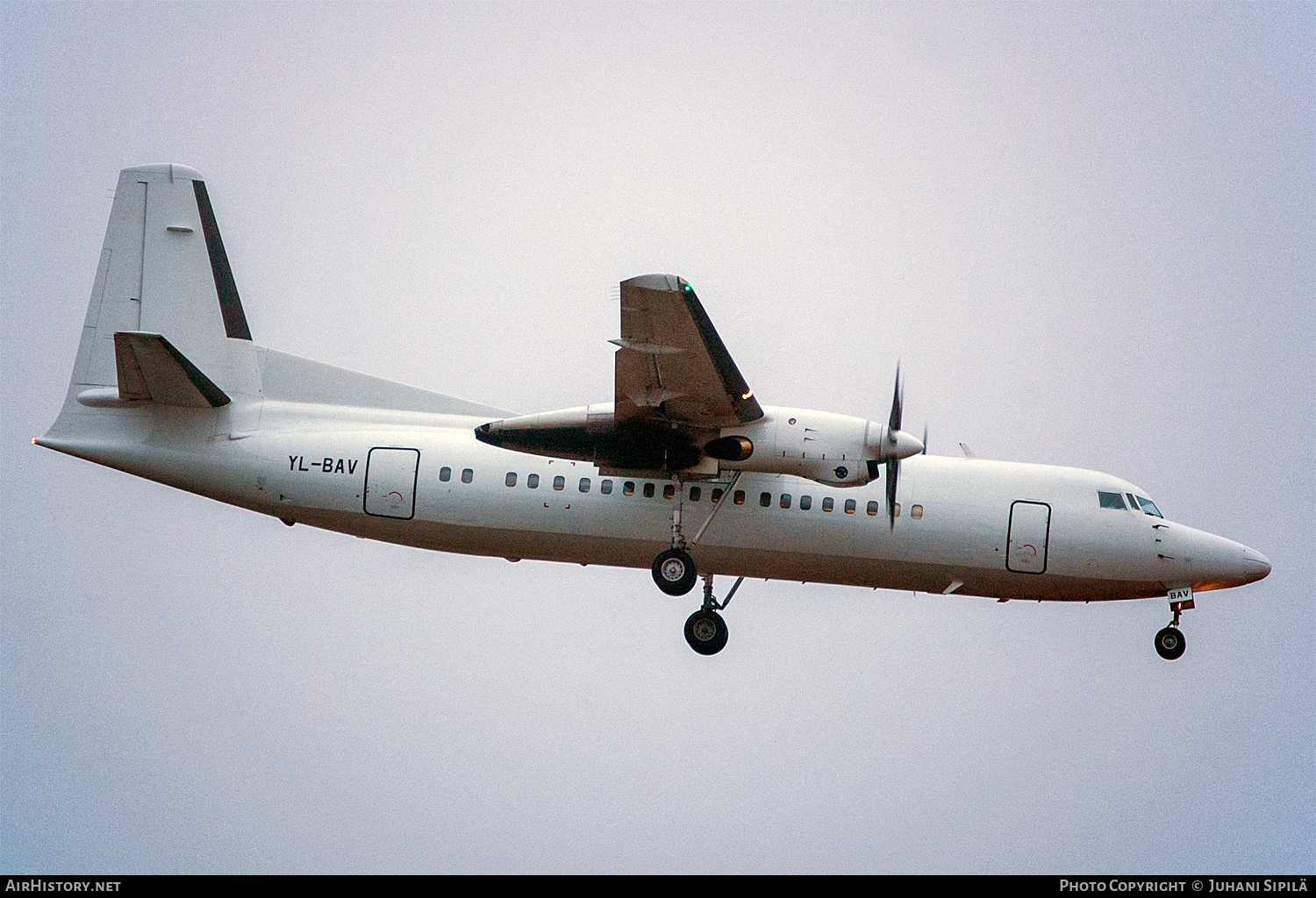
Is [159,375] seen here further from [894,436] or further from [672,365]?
[894,436]

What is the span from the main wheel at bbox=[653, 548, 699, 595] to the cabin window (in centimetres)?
596

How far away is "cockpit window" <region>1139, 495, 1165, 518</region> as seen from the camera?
65.2ft

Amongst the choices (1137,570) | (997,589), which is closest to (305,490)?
(997,589)

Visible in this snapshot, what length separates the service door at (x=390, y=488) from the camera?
19234mm

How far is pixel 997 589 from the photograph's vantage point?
64.3ft

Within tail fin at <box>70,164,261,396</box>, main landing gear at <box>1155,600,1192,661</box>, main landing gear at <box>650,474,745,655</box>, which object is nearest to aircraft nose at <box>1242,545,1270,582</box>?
main landing gear at <box>1155,600,1192,661</box>

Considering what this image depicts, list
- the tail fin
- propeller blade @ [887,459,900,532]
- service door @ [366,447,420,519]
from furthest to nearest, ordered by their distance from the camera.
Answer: the tail fin < service door @ [366,447,420,519] < propeller blade @ [887,459,900,532]

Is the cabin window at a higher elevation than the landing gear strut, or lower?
higher

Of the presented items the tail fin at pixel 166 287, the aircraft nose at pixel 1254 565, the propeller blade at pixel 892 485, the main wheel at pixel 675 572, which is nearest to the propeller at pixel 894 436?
the propeller blade at pixel 892 485

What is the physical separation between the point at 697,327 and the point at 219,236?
29.8 ft

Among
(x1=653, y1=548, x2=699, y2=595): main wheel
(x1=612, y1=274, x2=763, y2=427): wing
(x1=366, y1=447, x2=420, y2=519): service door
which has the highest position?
(x1=612, y1=274, x2=763, y2=427): wing

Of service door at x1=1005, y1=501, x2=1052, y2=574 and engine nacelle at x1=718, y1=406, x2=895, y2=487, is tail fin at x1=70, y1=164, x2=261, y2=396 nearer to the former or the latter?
engine nacelle at x1=718, y1=406, x2=895, y2=487

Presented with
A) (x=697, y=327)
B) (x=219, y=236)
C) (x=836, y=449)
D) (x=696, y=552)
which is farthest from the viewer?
(x=219, y=236)
